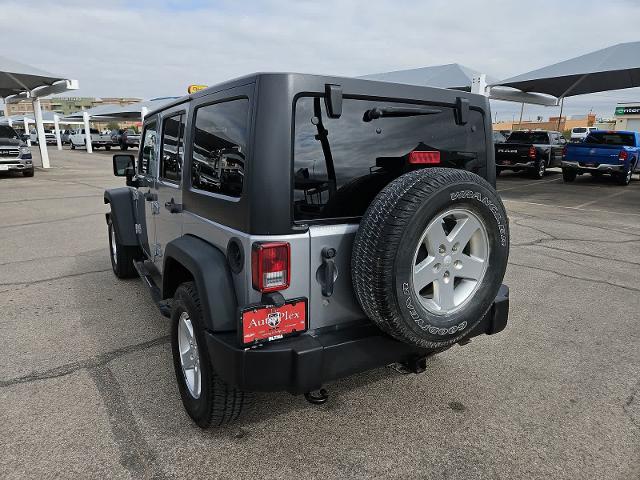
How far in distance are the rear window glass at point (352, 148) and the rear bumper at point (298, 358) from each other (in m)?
0.60

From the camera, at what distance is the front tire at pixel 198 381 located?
2320 mm

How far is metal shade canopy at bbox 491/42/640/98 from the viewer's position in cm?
1404

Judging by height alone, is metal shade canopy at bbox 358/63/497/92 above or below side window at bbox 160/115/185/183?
above

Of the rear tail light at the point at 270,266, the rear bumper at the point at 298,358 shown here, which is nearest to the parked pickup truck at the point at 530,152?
the rear bumper at the point at 298,358

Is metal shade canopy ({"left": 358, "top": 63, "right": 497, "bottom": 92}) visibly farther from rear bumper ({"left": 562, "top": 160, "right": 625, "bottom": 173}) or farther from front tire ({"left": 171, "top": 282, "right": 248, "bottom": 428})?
front tire ({"left": 171, "top": 282, "right": 248, "bottom": 428})

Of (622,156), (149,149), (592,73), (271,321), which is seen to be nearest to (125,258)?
(149,149)

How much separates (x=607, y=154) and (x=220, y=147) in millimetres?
16969

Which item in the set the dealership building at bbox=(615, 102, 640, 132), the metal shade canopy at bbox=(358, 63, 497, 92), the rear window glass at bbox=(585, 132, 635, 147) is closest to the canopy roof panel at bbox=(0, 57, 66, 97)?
the metal shade canopy at bbox=(358, 63, 497, 92)

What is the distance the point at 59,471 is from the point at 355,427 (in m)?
1.51

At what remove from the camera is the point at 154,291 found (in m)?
3.56

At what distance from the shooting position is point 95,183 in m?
15.4

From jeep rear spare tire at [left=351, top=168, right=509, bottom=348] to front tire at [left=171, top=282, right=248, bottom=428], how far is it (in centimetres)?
83

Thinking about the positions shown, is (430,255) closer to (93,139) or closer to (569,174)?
(569,174)

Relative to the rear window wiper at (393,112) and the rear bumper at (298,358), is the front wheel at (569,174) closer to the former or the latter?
the rear window wiper at (393,112)
